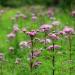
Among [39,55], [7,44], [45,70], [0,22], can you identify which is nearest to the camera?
[39,55]

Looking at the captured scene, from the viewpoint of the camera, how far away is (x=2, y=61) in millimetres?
5832

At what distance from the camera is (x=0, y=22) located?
13.1m

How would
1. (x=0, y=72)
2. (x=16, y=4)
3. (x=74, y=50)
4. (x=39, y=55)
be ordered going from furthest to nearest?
(x=16, y=4), (x=74, y=50), (x=0, y=72), (x=39, y=55)

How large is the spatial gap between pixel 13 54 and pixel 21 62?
128cm

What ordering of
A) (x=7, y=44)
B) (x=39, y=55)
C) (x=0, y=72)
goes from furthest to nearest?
1. (x=7, y=44)
2. (x=0, y=72)
3. (x=39, y=55)

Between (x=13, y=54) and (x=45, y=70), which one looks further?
(x=13, y=54)

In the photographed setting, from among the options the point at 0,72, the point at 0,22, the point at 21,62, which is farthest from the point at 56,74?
the point at 0,22

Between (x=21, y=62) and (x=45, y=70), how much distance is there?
0.37 metres

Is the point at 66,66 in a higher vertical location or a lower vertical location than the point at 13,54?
higher

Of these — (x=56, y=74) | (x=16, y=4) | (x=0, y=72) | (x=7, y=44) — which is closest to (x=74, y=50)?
(x=56, y=74)

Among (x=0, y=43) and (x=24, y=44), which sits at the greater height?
(x=24, y=44)

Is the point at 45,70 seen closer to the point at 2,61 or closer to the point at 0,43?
the point at 2,61

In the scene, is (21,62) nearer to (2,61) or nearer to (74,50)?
(2,61)

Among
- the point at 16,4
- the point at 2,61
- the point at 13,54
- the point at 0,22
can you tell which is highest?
the point at 2,61
